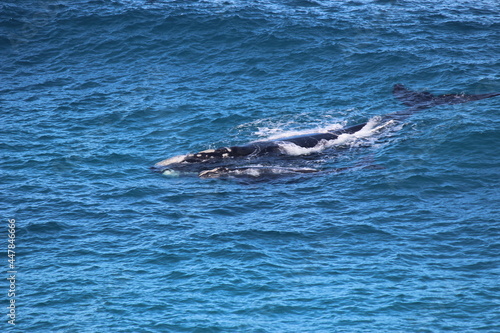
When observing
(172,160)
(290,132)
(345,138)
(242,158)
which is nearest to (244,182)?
(242,158)

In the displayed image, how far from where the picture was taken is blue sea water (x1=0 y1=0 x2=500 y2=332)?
1708 centimetres

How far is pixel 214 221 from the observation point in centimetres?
2203

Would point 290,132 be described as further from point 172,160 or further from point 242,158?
point 172,160

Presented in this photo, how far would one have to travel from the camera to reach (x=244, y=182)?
25312 mm

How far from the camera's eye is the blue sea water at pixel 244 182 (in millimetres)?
17078

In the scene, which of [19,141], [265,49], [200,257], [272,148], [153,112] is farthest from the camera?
[265,49]

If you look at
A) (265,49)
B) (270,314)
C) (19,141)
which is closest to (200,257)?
(270,314)

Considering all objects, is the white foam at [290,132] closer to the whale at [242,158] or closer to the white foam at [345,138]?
the white foam at [345,138]

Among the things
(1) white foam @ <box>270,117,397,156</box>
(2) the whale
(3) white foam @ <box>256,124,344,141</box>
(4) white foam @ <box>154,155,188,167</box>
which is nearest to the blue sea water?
(3) white foam @ <box>256,124,344,141</box>

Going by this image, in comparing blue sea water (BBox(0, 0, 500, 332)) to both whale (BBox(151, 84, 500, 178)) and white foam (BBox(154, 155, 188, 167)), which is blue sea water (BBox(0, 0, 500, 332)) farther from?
whale (BBox(151, 84, 500, 178))

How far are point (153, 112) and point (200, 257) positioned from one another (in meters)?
16.3

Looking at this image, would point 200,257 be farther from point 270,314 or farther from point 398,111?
point 398,111

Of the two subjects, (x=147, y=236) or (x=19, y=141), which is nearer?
(x=147, y=236)

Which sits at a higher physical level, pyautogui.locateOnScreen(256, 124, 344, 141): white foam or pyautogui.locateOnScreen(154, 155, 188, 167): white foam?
pyautogui.locateOnScreen(256, 124, 344, 141): white foam
